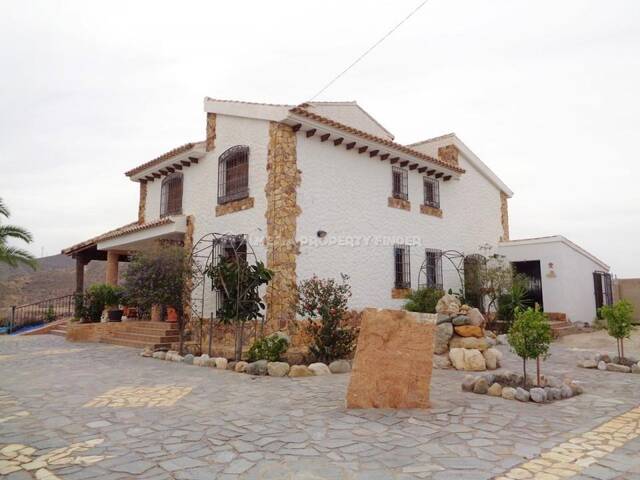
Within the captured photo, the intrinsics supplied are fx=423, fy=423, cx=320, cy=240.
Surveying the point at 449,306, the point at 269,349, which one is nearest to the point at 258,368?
the point at 269,349

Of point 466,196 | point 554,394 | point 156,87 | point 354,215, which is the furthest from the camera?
point 466,196

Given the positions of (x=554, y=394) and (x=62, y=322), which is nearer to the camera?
(x=554, y=394)

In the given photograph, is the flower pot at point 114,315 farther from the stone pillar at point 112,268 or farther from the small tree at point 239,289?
the small tree at point 239,289

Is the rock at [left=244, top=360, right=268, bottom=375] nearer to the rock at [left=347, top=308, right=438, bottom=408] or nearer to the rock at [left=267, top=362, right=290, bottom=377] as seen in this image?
the rock at [left=267, top=362, right=290, bottom=377]

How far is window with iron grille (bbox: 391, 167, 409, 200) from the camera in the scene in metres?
13.7

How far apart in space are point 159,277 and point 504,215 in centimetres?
1476

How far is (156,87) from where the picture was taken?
988 centimetres

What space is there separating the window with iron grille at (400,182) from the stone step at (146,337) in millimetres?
8095

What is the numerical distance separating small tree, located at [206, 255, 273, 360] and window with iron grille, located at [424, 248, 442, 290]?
676 centimetres

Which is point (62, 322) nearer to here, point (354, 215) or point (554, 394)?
point (354, 215)

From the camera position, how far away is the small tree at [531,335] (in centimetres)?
618

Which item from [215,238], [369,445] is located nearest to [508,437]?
[369,445]

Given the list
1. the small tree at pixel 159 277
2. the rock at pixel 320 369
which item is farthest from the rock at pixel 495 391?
the small tree at pixel 159 277

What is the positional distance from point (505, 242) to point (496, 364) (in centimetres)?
1036
